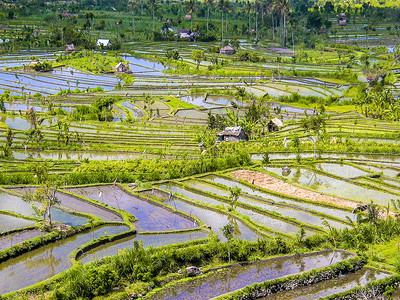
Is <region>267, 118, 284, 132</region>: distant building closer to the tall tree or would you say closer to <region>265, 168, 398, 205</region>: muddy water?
<region>265, 168, 398, 205</region>: muddy water

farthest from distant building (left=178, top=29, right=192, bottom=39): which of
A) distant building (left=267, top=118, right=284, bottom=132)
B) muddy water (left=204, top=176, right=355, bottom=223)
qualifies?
muddy water (left=204, top=176, right=355, bottom=223)

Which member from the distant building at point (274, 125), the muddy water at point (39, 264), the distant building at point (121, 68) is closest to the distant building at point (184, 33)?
the distant building at point (121, 68)

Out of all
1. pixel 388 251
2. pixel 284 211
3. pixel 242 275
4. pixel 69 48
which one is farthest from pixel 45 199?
pixel 69 48

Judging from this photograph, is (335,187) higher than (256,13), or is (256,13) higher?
(256,13)

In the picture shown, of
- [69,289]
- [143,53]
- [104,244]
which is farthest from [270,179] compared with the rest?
[143,53]

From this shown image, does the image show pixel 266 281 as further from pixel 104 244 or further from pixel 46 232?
pixel 46 232

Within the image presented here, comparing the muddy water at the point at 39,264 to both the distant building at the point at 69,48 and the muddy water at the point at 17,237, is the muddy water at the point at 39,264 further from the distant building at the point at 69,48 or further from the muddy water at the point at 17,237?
the distant building at the point at 69,48

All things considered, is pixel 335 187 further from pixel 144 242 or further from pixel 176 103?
pixel 176 103
